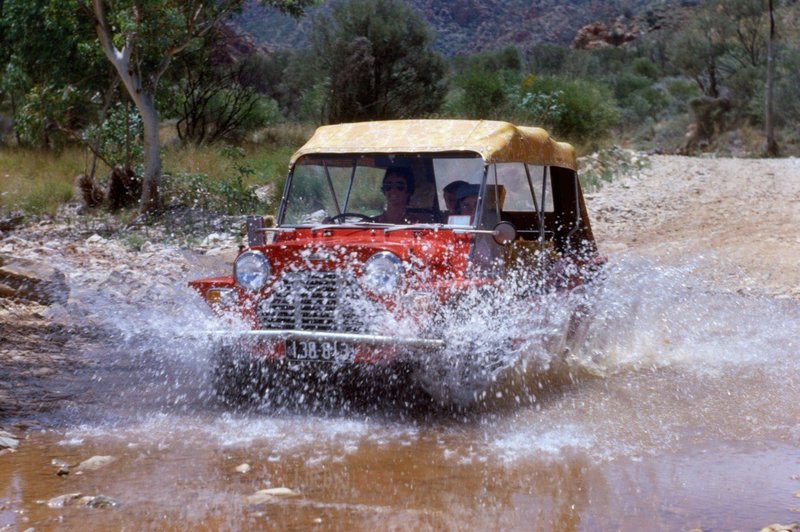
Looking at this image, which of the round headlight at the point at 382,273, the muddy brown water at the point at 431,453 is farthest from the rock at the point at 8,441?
the round headlight at the point at 382,273

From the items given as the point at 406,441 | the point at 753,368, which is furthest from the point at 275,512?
the point at 753,368

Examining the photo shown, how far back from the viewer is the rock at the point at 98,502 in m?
4.12

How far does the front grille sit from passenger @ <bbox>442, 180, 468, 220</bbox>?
1.10m

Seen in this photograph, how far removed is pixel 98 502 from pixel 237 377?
1874 mm

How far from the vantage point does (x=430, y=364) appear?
544 cm

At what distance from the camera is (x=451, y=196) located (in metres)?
6.36

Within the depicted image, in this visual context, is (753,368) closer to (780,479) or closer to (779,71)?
(780,479)

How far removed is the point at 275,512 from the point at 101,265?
25.2 ft

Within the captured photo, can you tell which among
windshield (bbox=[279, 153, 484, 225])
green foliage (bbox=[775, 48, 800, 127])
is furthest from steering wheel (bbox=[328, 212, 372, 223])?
green foliage (bbox=[775, 48, 800, 127])

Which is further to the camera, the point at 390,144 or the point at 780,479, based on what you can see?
the point at 390,144

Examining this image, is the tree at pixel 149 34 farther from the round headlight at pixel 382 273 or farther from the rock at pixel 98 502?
the rock at pixel 98 502

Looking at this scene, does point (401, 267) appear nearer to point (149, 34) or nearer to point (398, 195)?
point (398, 195)

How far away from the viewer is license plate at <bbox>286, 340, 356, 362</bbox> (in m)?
5.42

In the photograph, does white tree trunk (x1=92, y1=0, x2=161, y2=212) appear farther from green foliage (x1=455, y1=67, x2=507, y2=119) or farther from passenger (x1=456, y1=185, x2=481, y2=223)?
green foliage (x1=455, y1=67, x2=507, y2=119)
